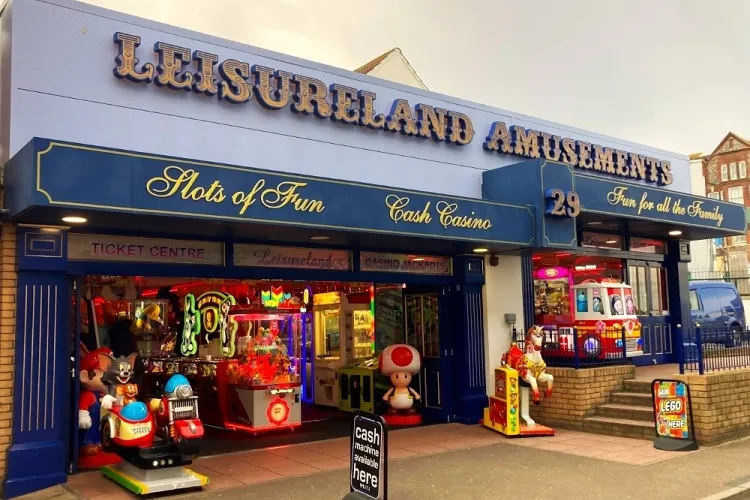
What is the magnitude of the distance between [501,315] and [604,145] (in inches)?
191

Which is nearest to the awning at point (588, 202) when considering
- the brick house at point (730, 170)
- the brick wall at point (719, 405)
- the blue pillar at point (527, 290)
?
the blue pillar at point (527, 290)

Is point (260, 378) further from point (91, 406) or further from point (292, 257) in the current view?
point (91, 406)

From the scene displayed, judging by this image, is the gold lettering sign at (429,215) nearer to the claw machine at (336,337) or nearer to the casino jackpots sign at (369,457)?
the casino jackpots sign at (369,457)

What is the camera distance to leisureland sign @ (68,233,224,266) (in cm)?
829

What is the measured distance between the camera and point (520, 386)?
10.8m

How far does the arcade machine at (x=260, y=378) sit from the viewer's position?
1116 cm

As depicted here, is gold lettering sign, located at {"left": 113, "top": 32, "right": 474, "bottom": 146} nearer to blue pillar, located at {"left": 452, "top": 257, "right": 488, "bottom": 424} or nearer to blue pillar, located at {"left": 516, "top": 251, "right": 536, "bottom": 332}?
blue pillar, located at {"left": 452, "top": 257, "right": 488, "bottom": 424}

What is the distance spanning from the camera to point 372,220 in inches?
353

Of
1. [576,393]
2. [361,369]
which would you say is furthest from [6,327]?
[576,393]

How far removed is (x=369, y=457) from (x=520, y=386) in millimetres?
5032

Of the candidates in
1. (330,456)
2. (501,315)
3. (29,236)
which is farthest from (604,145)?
(29,236)

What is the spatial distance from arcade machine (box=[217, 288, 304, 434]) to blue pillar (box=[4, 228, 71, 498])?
11.8 ft

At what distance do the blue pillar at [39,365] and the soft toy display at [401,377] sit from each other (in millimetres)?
5583

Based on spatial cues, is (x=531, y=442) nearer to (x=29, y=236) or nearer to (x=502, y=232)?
(x=502, y=232)
